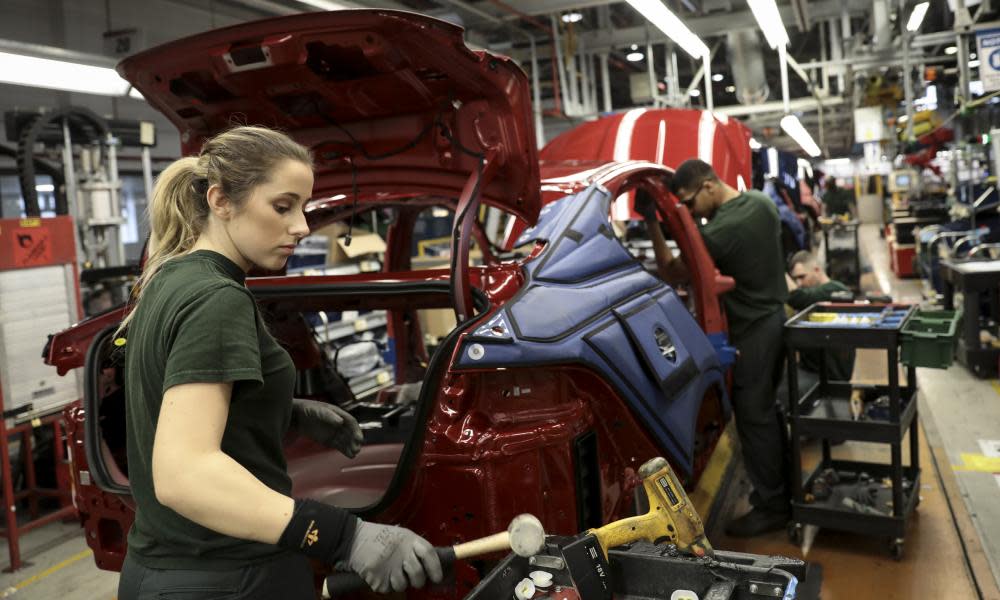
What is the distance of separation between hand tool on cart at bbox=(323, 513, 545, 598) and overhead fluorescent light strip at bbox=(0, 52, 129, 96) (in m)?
3.93

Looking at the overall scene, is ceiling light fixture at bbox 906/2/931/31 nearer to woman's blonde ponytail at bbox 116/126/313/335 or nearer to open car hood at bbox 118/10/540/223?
open car hood at bbox 118/10/540/223

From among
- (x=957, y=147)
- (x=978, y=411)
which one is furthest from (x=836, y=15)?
(x=978, y=411)

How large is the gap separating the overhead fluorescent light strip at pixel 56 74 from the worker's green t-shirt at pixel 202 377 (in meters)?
3.68

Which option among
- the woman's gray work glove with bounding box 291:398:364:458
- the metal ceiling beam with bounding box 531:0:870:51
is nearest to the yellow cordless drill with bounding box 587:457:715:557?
the woman's gray work glove with bounding box 291:398:364:458

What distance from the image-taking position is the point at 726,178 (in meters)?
6.48

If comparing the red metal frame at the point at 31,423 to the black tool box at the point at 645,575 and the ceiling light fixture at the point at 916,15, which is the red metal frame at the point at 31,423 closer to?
the black tool box at the point at 645,575

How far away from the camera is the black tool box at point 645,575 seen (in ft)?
5.16

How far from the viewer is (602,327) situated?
238cm

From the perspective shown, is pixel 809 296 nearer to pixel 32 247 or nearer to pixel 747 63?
pixel 32 247

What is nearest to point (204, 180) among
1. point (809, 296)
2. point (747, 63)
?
point (809, 296)

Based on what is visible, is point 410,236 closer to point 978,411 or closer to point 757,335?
point 757,335

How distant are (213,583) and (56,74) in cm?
451

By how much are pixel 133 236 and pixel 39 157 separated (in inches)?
366

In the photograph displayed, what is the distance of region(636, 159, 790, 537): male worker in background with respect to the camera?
3.78m
